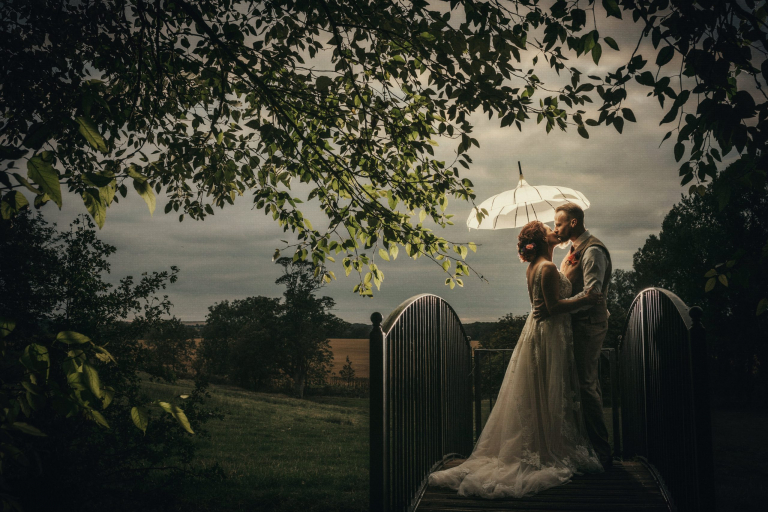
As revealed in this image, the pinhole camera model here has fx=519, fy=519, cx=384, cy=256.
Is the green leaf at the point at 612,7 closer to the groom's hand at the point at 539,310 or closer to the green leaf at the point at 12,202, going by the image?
the groom's hand at the point at 539,310

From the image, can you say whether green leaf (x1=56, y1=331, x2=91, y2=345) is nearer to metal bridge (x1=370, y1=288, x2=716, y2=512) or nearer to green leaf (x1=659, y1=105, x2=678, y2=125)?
metal bridge (x1=370, y1=288, x2=716, y2=512)

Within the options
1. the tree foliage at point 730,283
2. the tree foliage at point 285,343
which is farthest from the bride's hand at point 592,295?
the tree foliage at point 285,343

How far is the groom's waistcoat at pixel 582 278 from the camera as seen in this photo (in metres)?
4.79

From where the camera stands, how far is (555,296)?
4676mm

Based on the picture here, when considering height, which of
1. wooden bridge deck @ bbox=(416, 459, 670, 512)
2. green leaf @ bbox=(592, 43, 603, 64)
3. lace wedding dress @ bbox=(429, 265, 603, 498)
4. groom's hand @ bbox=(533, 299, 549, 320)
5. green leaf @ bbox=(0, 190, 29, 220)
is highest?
green leaf @ bbox=(592, 43, 603, 64)

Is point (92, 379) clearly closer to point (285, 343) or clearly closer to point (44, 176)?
point (44, 176)

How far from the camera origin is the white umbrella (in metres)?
5.86

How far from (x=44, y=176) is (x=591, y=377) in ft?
14.9

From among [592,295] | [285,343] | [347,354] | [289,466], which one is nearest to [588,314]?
[592,295]

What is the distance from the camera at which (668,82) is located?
3.16 metres

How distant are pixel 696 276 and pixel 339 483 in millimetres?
26230

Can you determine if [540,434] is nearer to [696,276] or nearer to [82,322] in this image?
[82,322]

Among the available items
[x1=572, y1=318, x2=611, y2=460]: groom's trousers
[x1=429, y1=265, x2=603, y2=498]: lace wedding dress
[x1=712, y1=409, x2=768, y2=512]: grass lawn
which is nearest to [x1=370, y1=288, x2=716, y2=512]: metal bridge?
[x1=429, y1=265, x2=603, y2=498]: lace wedding dress

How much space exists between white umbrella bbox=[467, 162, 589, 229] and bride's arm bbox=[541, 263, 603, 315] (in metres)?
1.21
